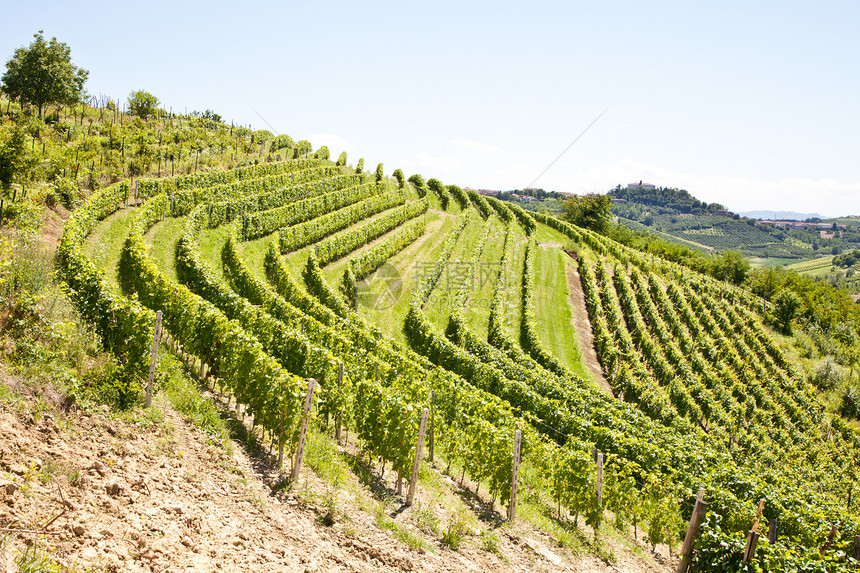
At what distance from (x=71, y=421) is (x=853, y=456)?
43.4 m

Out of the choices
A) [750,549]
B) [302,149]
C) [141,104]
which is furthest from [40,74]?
[750,549]

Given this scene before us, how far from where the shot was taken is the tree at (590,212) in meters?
84.7

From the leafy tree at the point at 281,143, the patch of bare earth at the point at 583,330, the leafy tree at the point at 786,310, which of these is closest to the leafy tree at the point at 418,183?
the leafy tree at the point at 281,143

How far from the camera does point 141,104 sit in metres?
60.6

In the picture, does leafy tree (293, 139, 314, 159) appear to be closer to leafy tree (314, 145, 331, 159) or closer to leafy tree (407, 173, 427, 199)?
leafy tree (314, 145, 331, 159)

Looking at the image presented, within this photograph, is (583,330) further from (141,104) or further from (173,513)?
(141,104)

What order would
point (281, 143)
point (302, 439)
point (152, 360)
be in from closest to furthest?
point (302, 439) < point (152, 360) < point (281, 143)

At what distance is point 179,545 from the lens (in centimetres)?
669

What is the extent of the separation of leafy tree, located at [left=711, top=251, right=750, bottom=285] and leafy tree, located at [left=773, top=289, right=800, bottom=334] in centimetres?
1628

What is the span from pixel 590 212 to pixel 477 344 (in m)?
66.5

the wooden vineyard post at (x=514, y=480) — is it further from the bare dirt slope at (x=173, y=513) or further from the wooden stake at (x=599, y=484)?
the wooden stake at (x=599, y=484)

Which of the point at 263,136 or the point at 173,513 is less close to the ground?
the point at 263,136

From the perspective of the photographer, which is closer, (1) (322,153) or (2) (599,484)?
(2) (599,484)

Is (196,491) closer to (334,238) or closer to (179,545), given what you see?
(179,545)
